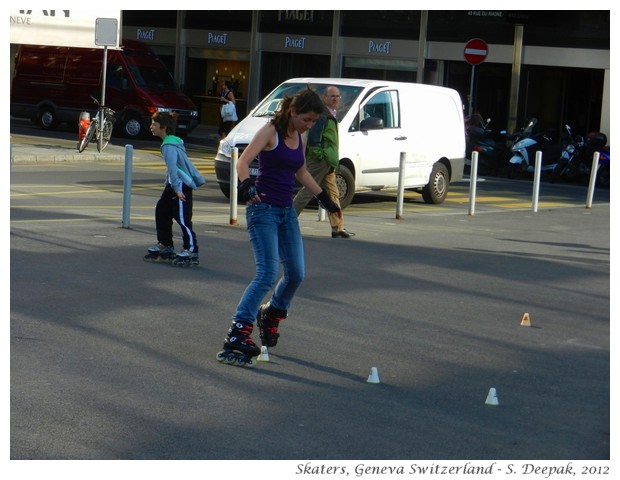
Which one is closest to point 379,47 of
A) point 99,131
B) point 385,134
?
point 99,131

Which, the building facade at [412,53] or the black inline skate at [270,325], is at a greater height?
the building facade at [412,53]

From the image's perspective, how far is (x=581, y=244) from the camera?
1538 centimetres

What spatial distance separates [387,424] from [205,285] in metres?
4.32

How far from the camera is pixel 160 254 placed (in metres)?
Answer: 11.4

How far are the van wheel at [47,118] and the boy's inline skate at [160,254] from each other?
2358cm

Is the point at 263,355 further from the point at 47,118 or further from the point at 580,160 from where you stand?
the point at 47,118

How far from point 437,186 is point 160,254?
30.7 feet

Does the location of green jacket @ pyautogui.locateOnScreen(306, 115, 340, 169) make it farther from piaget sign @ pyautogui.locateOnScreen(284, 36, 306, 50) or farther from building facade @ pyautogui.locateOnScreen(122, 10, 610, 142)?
piaget sign @ pyautogui.locateOnScreen(284, 36, 306, 50)

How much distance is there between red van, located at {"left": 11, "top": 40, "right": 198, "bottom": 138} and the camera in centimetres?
3294

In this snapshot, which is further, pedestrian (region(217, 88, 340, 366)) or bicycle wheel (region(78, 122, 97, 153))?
bicycle wheel (region(78, 122, 97, 153))

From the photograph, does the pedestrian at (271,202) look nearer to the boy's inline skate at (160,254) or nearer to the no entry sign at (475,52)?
the boy's inline skate at (160,254)

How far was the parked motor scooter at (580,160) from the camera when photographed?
87.1ft

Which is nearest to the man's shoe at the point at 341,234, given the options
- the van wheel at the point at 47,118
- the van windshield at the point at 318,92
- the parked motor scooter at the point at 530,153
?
the van windshield at the point at 318,92

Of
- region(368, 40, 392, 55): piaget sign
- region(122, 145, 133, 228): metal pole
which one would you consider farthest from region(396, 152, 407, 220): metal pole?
region(368, 40, 392, 55): piaget sign
